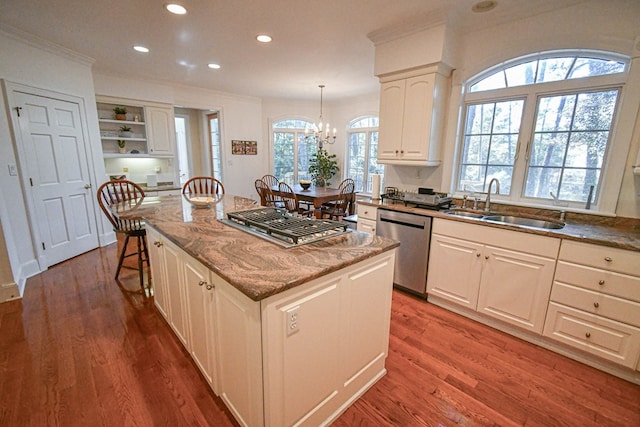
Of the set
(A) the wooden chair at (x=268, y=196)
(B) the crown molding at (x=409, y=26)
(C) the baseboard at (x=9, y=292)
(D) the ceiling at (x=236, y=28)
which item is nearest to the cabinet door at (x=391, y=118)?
(B) the crown molding at (x=409, y=26)

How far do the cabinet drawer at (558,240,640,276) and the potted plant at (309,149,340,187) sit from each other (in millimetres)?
4875

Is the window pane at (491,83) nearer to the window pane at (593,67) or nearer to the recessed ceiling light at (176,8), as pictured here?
the window pane at (593,67)

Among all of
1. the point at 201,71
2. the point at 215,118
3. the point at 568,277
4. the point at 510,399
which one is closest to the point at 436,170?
the point at 568,277

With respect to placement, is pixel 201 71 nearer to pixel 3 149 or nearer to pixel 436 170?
pixel 3 149

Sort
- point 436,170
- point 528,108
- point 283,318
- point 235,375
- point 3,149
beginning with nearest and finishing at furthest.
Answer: point 283,318 < point 235,375 < point 528,108 < point 3,149 < point 436,170

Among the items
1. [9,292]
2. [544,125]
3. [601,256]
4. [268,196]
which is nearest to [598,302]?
[601,256]

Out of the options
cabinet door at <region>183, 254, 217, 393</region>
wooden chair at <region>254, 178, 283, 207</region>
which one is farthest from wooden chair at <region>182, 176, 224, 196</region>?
cabinet door at <region>183, 254, 217, 393</region>

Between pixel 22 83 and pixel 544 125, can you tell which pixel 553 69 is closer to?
pixel 544 125

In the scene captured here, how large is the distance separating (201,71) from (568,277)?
4.87 metres

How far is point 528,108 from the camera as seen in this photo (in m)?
2.49

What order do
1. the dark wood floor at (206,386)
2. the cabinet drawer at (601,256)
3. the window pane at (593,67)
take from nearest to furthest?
the dark wood floor at (206,386) → the cabinet drawer at (601,256) → the window pane at (593,67)

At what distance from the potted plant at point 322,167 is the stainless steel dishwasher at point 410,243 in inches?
145

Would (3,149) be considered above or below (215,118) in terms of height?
below

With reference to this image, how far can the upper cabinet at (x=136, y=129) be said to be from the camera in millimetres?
4465
